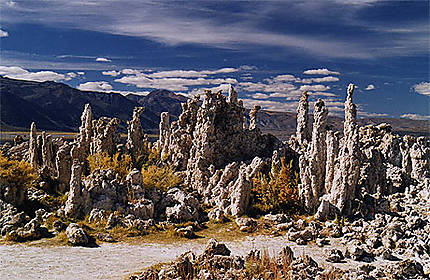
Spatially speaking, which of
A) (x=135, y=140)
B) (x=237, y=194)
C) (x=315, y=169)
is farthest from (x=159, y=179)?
(x=315, y=169)

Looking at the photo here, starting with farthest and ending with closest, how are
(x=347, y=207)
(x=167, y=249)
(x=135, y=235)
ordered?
(x=347, y=207), (x=135, y=235), (x=167, y=249)

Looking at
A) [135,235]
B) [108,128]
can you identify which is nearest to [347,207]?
[135,235]

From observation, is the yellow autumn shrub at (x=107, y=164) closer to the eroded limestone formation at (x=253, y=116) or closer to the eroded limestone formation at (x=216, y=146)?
the eroded limestone formation at (x=216, y=146)

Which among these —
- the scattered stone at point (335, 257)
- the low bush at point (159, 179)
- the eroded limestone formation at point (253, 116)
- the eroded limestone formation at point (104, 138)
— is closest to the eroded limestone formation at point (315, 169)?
the scattered stone at point (335, 257)

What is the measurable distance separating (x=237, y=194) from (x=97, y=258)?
521 inches

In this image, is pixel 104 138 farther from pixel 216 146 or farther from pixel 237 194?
pixel 237 194

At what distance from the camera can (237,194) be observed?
30516mm

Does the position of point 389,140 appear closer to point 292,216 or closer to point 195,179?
point 292,216

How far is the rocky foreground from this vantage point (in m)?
19.3

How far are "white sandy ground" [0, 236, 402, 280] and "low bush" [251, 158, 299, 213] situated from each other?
5.99 meters

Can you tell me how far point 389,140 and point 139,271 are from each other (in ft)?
126

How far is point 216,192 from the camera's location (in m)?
34.5

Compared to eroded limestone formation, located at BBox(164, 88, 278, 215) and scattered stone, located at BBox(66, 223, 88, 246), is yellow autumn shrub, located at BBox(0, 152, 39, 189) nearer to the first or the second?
scattered stone, located at BBox(66, 223, 88, 246)

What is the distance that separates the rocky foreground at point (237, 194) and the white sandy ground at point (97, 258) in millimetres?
1206
